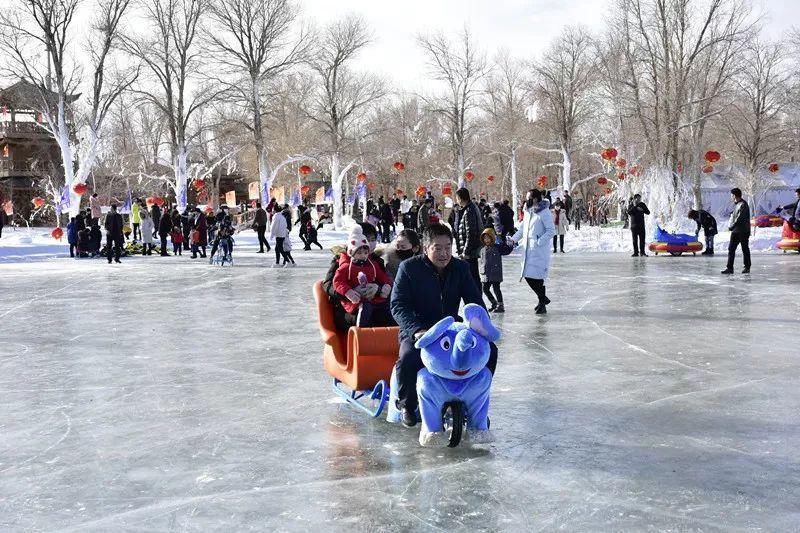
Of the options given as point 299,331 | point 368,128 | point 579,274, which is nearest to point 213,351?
point 299,331

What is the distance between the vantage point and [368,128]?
2197 inches

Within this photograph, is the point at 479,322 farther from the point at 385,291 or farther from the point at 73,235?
the point at 73,235

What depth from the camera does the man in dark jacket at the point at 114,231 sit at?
20906 mm

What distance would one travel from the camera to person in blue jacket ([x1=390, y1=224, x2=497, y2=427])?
4660 mm

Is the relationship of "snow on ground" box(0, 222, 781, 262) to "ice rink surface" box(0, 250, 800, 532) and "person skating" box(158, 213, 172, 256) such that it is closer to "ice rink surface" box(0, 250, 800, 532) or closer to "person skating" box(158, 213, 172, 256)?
"person skating" box(158, 213, 172, 256)

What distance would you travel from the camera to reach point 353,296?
5.44 m

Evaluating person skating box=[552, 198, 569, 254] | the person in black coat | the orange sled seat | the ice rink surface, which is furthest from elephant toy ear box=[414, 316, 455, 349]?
the person in black coat

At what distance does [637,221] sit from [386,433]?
53.0 ft

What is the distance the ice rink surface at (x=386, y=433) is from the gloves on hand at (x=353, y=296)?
720mm

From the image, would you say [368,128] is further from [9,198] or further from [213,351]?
[213,351]

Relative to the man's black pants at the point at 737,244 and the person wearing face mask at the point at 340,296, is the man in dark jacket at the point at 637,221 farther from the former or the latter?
the person wearing face mask at the point at 340,296

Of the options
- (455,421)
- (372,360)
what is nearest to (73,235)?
(372,360)

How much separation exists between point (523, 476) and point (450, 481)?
0.36 m

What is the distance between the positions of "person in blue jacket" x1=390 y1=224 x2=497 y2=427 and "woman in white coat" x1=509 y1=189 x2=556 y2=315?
5.32 m
